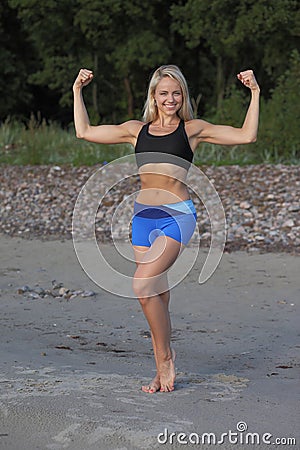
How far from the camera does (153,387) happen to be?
4.81 m

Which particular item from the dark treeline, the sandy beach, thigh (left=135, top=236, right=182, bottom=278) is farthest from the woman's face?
the dark treeline

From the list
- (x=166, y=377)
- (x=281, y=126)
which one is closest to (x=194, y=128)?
(x=166, y=377)

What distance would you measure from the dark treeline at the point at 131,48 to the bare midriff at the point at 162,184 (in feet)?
51.9

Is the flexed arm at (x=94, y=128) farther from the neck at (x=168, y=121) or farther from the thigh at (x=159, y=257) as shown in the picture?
the thigh at (x=159, y=257)

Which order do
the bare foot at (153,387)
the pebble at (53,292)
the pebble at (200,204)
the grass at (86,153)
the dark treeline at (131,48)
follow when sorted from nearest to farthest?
the bare foot at (153,387) → the pebble at (53,292) → the pebble at (200,204) → the grass at (86,153) → the dark treeline at (131,48)

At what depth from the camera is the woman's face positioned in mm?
4723

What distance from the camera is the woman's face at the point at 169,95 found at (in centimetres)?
472

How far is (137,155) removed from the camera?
15.7ft

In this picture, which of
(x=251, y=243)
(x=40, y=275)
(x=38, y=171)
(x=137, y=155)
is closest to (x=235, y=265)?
(x=251, y=243)

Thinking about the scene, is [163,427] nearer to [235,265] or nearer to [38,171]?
[235,265]

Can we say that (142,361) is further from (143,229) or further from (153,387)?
(143,229)

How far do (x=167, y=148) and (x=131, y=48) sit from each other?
763 inches

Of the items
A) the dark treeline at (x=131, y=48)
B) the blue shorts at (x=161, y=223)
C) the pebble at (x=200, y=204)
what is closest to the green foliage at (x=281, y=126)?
the pebble at (x=200, y=204)

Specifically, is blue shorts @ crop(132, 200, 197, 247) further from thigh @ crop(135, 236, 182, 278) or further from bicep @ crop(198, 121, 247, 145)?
bicep @ crop(198, 121, 247, 145)
